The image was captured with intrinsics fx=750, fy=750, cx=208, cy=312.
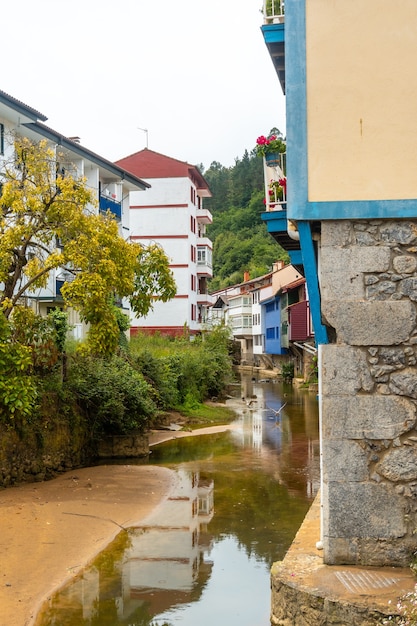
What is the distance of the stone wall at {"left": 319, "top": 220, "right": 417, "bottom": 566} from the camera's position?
670 centimetres

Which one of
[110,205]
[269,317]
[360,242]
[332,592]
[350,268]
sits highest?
[110,205]

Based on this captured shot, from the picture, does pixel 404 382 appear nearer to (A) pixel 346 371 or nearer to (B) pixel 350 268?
(A) pixel 346 371

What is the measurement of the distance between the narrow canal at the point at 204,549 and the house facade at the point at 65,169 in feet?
20.8

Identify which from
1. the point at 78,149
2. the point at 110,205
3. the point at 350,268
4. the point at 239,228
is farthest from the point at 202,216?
the point at 239,228

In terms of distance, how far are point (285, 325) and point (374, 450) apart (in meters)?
47.3

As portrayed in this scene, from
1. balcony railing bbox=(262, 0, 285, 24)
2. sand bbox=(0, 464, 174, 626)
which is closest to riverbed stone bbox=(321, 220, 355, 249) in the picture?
balcony railing bbox=(262, 0, 285, 24)

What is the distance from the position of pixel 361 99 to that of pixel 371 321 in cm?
207

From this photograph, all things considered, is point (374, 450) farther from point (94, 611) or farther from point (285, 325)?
point (285, 325)

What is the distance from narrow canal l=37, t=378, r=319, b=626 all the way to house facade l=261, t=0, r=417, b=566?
228cm

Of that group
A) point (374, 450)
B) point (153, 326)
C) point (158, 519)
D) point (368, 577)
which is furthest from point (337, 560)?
point (153, 326)

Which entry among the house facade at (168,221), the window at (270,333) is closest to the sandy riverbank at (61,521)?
the house facade at (168,221)

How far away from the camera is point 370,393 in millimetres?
6812

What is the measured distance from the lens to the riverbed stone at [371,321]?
6797 mm

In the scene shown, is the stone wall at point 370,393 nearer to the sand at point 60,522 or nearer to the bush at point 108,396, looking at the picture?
the sand at point 60,522
